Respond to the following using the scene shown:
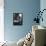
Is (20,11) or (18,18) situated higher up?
(20,11)

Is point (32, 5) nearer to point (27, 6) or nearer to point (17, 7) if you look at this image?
point (27, 6)

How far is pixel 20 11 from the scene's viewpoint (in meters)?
5.54

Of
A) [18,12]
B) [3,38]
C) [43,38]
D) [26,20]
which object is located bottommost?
[3,38]

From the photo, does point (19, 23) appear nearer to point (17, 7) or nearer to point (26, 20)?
point (26, 20)

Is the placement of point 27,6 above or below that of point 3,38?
above

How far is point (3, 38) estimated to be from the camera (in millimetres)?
5492

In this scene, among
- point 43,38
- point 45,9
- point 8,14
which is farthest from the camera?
point 8,14

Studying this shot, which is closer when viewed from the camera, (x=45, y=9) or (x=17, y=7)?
(x=45, y=9)

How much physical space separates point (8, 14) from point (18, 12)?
0.43 metres

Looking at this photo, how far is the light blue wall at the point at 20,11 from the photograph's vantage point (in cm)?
548

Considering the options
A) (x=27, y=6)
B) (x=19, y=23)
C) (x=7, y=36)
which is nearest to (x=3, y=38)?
(x=7, y=36)

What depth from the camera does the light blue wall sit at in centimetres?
548

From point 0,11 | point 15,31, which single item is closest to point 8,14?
point 0,11

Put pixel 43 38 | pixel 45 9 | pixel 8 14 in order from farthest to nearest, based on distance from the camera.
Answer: pixel 8 14 → pixel 45 9 → pixel 43 38
